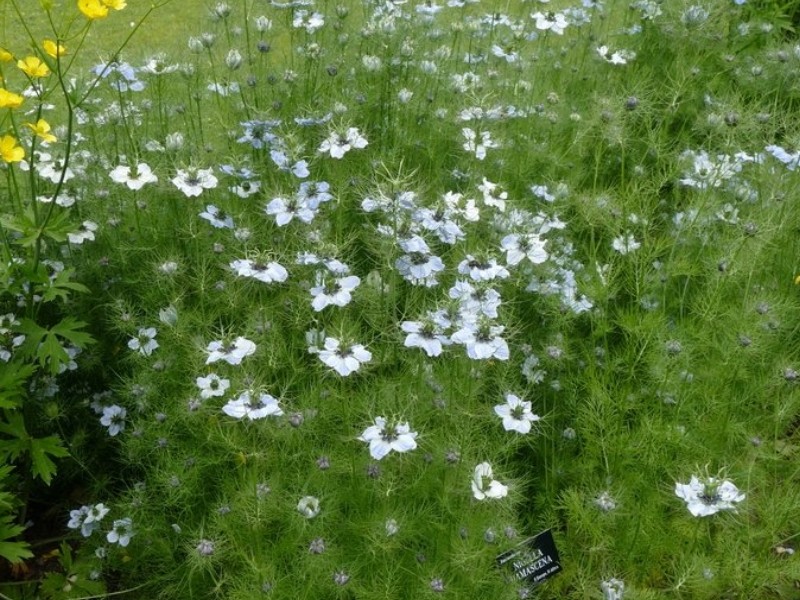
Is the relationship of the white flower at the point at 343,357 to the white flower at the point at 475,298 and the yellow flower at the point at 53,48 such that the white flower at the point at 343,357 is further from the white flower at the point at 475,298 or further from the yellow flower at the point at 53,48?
the yellow flower at the point at 53,48

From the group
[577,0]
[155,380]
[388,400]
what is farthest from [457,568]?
[577,0]

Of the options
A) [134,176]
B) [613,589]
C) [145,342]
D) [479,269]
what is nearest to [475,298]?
[479,269]

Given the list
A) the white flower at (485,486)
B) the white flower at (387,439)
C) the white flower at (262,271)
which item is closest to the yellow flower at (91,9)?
the white flower at (262,271)

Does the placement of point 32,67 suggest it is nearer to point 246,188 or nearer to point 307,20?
point 246,188

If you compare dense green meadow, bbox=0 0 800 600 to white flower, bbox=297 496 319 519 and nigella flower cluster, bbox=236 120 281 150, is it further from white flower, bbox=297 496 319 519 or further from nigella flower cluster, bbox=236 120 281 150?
white flower, bbox=297 496 319 519

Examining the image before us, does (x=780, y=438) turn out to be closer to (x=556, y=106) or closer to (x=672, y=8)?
(x=556, y=106)

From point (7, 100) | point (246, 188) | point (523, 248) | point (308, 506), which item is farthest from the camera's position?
point (246, 188)
